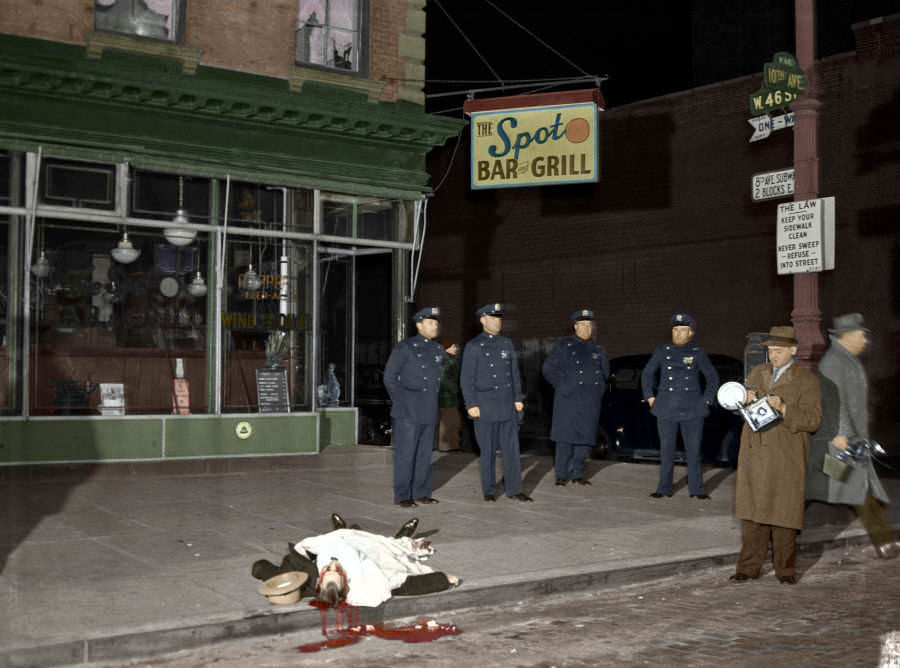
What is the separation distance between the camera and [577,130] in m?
15.0

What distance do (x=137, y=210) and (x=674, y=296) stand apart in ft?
45.5

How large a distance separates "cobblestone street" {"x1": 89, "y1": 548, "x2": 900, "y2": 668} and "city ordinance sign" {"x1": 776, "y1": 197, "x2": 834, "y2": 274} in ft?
11.8

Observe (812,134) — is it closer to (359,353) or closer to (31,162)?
(31,162)

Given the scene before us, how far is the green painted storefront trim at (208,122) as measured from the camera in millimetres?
13211

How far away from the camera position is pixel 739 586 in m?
8.21

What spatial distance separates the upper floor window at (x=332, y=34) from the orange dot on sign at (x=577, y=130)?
3.24m

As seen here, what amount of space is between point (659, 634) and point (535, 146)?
9698 mm

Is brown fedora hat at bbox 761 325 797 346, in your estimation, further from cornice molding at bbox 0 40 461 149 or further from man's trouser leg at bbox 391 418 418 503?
cornice molding at bbox 0 40 461 149

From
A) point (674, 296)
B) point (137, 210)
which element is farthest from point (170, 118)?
point (674, 296)

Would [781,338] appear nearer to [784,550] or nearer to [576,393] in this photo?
[784,550]

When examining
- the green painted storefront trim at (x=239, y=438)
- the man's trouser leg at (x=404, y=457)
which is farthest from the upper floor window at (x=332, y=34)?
the man's trouser leg at (x=404, y=457)

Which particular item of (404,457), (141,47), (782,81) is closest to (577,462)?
(404,457)

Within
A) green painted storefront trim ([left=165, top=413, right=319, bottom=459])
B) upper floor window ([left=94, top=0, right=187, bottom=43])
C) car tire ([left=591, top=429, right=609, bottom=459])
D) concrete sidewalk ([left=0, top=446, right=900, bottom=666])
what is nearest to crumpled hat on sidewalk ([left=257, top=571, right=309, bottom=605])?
concrete sidewalk ([left=0, top=446, right=900, bottom=666])

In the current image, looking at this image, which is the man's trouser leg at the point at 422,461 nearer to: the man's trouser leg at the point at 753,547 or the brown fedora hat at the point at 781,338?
the man's trouser leg at the point at 753,547
